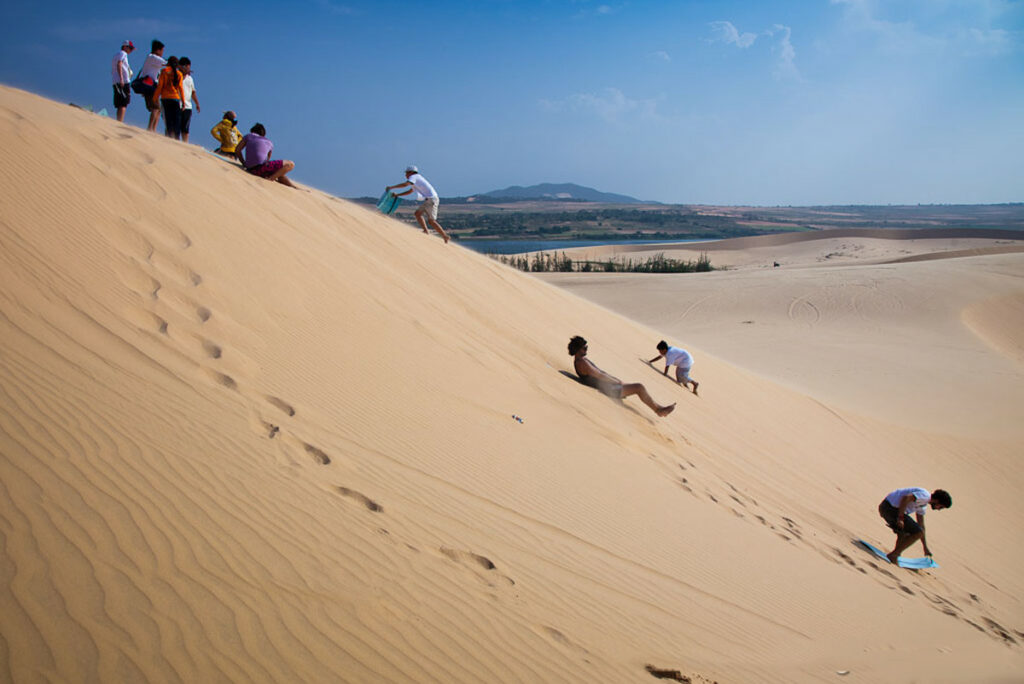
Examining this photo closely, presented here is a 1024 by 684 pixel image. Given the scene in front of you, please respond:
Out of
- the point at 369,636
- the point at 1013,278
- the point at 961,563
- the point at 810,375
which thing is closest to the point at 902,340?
the point at 810,375

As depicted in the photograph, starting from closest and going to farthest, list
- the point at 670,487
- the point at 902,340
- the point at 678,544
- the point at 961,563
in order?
the point at 678,544, the point at 670,487, the point at 961,563, the point at 902,340

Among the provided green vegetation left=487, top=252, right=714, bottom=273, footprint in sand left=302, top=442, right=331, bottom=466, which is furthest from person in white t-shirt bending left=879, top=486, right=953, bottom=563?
green vegetation left=487, top=252, right=714, bottom=273

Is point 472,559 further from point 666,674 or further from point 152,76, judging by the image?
point 152,76

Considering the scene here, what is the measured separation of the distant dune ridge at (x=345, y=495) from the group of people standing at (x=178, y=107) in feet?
2.65

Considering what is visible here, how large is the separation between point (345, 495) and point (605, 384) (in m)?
4.10

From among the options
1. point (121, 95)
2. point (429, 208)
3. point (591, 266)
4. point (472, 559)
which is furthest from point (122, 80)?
point (591, 266)

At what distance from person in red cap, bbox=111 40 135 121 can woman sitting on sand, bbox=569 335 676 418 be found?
7948mm

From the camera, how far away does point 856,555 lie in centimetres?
536

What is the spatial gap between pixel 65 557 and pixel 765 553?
4.16 m

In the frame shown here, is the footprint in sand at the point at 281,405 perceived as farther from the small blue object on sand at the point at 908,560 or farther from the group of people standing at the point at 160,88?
the group of people standing at the point at 160,88

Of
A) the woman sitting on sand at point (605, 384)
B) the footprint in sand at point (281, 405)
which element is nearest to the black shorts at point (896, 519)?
the woman sitting on sand at point (605, 384)

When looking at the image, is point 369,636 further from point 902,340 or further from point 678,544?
point 902,340

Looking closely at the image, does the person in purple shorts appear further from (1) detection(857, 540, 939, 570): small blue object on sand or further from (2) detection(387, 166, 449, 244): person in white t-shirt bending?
(1) detection(857, 540, 939, 570): small blue object on sand

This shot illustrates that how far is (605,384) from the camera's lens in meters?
6.67
